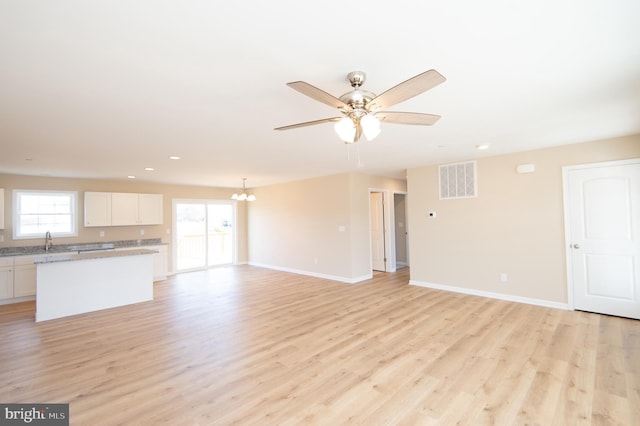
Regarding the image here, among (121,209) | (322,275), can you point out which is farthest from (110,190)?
(322,275)

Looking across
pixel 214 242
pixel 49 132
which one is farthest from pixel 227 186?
pixel 49 132

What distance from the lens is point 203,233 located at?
27.4 ft

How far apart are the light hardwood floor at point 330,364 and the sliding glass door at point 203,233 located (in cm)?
333

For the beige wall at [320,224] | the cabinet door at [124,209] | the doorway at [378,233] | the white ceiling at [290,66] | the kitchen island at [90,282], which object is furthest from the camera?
the doorway at [378,233]

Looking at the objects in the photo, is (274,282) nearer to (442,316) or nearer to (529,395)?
(442,316)

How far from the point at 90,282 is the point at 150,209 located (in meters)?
2.76

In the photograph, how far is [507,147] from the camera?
172 inches

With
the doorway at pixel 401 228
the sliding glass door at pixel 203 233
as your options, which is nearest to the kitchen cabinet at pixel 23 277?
the sliding glass door at pixel 203 233

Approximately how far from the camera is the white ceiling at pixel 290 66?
1.47 metres

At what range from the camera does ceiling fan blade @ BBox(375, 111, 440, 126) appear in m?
2.09

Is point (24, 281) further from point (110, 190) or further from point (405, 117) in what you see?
point (405, 117)

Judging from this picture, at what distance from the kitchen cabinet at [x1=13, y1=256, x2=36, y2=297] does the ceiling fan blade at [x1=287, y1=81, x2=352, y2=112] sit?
669 cm

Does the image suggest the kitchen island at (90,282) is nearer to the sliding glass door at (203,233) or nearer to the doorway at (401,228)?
the sliding glass door at (203,233)

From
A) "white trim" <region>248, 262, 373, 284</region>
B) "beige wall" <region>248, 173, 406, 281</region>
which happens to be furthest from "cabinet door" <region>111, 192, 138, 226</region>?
"white trim" <region>248, 262, 373, 284</region>
